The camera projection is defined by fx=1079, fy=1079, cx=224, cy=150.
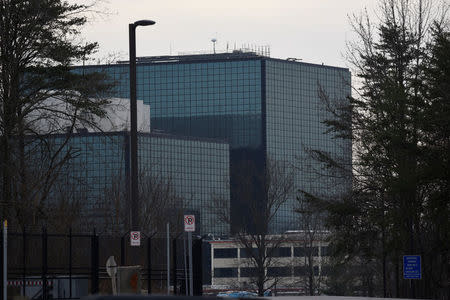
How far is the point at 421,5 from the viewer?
160 feet

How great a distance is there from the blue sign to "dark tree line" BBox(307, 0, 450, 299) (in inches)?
129

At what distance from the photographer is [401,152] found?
4281 centimetres

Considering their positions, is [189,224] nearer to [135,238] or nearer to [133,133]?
[135,238]

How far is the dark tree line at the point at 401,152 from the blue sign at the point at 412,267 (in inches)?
129

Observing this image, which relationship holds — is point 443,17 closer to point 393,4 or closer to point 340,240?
point 393,4

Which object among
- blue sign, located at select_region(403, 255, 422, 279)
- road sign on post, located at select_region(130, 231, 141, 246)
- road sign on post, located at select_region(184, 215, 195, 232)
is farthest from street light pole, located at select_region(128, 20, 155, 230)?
blue sign, located at select_region(403, 255, 422, 279)

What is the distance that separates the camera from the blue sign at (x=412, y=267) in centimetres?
3672

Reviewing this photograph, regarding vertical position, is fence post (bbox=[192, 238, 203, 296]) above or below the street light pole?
below

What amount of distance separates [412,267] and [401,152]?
6896 mm

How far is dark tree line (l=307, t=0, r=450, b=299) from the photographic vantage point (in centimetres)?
4022

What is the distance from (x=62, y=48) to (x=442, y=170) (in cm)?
1457

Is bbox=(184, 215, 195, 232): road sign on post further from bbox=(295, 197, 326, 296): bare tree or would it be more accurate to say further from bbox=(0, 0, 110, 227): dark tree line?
bbox=(295, 197, 326, 296): bare tree

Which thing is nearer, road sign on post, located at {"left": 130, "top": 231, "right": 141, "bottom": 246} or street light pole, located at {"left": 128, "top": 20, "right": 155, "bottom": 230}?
road sign on post, located at {"left": 130, "top": 231, "right": 141, "bottom": 246}

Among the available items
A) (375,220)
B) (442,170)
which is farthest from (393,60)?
(442,170)
